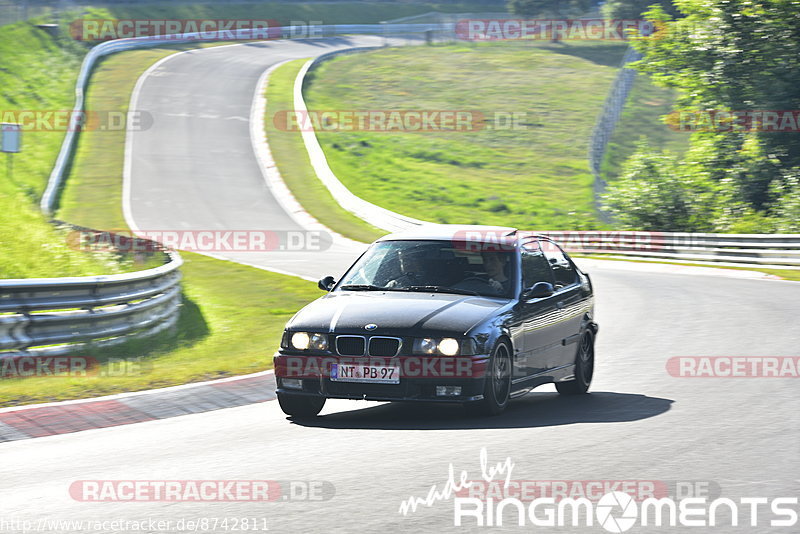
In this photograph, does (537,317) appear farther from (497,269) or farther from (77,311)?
(77,311)

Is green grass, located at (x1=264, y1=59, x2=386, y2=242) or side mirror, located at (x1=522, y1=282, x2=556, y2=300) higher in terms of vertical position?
side mirror, located at (x1=522, y1=282, x2=556, y2=300)

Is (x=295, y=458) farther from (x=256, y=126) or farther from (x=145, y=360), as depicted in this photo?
(x=256, y=126)

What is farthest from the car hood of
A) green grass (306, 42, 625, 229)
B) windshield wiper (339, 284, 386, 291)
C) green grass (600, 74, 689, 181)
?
green grass (600, 74, 689, 181)

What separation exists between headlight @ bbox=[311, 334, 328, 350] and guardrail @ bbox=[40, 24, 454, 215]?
74.3ft

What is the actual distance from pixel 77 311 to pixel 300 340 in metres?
4.86

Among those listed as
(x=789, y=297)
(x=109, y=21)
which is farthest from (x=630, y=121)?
(x=789, y=297)

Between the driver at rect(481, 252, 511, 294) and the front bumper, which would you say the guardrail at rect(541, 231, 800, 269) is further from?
the front bumper

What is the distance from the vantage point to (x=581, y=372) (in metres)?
10.6

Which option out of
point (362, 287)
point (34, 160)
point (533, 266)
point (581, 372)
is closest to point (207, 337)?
point (362, 287)

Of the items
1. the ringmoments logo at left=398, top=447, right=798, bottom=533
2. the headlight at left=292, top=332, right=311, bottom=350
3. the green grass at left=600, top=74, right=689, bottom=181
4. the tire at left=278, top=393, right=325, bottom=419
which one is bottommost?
the green grass at left=600, top=74, right=689, bottom=181

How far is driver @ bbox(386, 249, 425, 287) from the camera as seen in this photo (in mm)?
9539

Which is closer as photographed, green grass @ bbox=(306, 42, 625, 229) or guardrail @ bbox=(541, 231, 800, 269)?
guardrail @ bbox=(541, 231, 800, 269)

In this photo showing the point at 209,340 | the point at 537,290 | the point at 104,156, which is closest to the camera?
the point at 537,290

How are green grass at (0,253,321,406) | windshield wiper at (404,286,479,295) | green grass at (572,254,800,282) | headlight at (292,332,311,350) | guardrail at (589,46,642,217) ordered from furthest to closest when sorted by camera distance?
guardrail at (589,46,642,217)
green grass at (572,254,800,282)
green grass at (0,253,321,406)
windshield wiper at (404,286,479,295)
headlight at (292,332,311,350)
